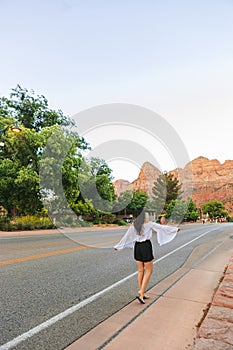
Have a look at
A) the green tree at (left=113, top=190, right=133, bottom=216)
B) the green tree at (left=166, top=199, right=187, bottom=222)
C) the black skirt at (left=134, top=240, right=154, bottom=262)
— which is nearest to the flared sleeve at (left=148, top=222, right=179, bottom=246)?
the black skirt at (left=134, top=240, right=154, bottom=262)

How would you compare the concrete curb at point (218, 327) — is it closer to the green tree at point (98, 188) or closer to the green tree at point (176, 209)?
the green tree at point (98, 188)

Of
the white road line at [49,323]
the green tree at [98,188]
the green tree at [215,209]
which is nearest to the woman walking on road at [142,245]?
the white road line at [49,323]

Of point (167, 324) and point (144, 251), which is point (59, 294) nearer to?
point (144, 251)

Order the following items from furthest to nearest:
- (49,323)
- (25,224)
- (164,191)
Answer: (164,191), (25,224), (49,323)

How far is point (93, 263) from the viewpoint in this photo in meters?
7.61

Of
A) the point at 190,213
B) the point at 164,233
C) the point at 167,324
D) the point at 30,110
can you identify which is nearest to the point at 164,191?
the point at 190,213

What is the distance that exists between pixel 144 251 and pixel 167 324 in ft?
3.74

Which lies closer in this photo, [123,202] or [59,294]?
[59,294]

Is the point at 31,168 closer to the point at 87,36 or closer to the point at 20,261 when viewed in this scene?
the point at 87,36

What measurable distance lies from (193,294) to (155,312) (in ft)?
4.36

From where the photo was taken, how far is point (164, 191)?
234ft

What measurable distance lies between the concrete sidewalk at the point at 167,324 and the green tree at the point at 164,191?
65343mm

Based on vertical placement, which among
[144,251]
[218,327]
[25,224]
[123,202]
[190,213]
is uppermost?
[123,202]

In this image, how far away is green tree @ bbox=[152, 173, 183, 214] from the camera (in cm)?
7075
